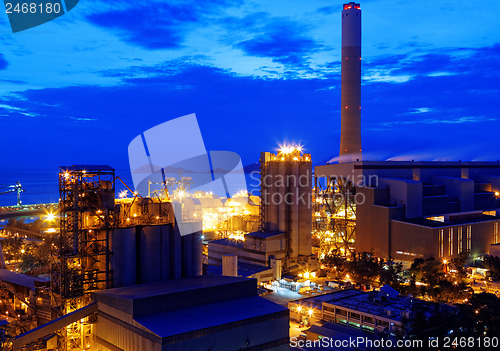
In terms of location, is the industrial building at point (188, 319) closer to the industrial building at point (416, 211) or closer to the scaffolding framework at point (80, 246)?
the scaffolding framework at point (80, 246)

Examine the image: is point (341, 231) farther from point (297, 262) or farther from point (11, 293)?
point (11, 293)

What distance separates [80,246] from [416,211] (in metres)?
30.8

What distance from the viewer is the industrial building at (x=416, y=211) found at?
38.5 m

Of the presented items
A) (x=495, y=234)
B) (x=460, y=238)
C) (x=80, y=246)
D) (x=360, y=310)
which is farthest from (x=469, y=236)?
(x=80, y=246)

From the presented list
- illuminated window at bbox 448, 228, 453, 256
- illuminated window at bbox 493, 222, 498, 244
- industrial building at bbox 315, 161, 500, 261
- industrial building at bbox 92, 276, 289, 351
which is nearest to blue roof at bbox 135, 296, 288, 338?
industrial building at bbox 92, 276, 289, 351

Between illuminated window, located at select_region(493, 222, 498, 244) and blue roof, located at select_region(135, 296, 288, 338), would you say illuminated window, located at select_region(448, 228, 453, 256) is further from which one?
blue roof, located at select_region(135, 296, 288, 338)

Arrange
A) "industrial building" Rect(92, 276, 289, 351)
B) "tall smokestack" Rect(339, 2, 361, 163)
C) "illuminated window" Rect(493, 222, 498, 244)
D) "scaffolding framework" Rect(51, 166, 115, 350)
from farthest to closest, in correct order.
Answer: "tall smokestack" Rect(339, 2, 361, 163) < "illuminated window" Rect(493, 222, 498, 244) < "scaffolding framework" Rect(51, 166, 115, 350) < "industrial building" Rect(92, 276, 289, 351)

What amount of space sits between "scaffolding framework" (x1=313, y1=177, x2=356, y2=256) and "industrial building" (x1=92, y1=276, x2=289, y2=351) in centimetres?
2412

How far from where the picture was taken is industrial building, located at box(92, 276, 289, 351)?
17781mm

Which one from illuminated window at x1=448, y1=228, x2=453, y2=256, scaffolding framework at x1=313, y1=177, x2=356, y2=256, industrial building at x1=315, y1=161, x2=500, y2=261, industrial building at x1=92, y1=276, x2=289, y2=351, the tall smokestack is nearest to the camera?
industrial building at x1=92, y1=276, x2=289, y2=351

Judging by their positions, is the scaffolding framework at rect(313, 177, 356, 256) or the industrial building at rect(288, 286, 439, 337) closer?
the industrial building at rect(288, 286, 439, 337)

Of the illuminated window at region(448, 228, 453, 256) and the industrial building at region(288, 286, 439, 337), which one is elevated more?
the illuminated window at region(448, 228, 453, 256)

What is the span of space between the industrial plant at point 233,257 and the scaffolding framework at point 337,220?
0.42ft

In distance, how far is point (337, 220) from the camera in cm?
4547
